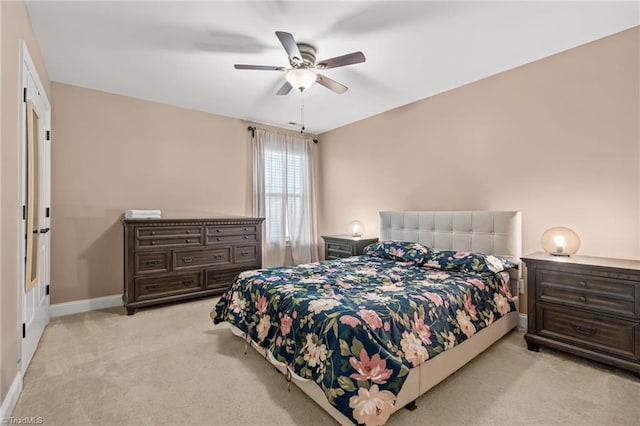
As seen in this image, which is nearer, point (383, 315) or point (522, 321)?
point (383, 315)

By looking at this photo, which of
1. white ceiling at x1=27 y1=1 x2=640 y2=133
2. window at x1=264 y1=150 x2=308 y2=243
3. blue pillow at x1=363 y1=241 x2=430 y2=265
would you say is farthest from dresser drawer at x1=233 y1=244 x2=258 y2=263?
white ceiling at x1=27 y1=1 x2=640 y2=133

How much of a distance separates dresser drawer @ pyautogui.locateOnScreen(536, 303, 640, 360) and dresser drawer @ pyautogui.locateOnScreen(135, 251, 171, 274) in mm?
3990

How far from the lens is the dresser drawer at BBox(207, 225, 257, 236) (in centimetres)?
402

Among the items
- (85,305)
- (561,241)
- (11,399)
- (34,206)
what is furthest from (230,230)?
(561,241)

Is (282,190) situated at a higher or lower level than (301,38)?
lower

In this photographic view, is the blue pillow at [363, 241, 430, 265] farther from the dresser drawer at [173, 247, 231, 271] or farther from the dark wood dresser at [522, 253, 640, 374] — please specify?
the dresser drawer at [173, 247, 231, 271]

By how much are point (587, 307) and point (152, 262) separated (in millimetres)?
4340

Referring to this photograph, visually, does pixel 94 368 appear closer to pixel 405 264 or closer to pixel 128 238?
pixel 128 238

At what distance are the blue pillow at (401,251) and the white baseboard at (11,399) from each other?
3230mm

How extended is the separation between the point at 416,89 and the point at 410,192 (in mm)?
1356

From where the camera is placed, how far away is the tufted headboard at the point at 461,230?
3.06 metres

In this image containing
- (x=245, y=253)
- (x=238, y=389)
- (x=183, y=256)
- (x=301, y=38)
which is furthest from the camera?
(x=245, y=253)

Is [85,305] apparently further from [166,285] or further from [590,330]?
[590,330]

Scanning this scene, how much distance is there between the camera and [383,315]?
1748mm
